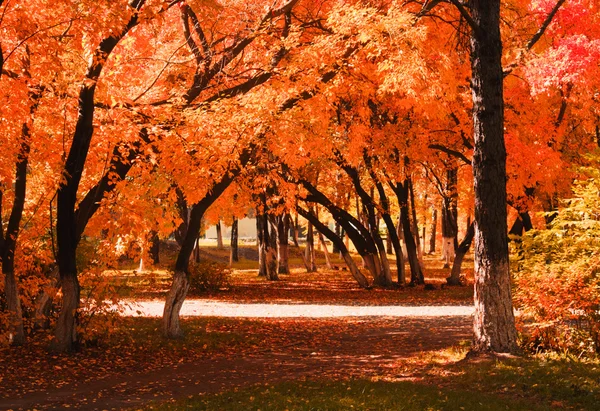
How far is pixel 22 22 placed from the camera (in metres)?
9.78

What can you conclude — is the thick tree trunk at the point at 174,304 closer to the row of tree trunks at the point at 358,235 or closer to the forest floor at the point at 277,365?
the forest floor at the point at 277,365

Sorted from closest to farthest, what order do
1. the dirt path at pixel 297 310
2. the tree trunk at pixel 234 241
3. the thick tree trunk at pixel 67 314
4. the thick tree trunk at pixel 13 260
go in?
the thick tree trunk at pixel 67 314
the thick tree trunk at pixel 13 260
the dirt path at pixel 297 310
the tree trunk at pixel 234 241

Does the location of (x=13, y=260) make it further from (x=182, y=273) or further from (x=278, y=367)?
(x=278, y=367)

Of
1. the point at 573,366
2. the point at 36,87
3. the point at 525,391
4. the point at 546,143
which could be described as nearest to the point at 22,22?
the point at 36,87

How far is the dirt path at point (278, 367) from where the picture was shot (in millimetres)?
9305

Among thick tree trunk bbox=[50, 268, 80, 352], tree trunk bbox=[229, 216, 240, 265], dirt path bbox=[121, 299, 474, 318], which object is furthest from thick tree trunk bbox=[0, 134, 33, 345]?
tree trunk bbox=[229, 216, 240, 265]

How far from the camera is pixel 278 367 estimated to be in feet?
38.9

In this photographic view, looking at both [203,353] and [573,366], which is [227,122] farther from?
[573,366]

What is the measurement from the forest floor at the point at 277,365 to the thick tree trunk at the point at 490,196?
1.92 ft

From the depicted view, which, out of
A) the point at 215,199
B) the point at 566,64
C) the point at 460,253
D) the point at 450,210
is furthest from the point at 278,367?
the point at 450,210

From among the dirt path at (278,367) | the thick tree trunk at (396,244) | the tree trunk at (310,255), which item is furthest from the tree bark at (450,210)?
the dirt path at (278,367)

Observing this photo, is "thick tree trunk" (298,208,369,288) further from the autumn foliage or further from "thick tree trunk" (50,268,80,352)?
"thick tree trunk" (50,268,80,352)

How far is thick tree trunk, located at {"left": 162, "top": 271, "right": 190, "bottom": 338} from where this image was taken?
1417 cm

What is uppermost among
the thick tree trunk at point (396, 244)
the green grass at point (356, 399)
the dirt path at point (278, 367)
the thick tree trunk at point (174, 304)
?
the thick tree trunk at point (396, 244)
